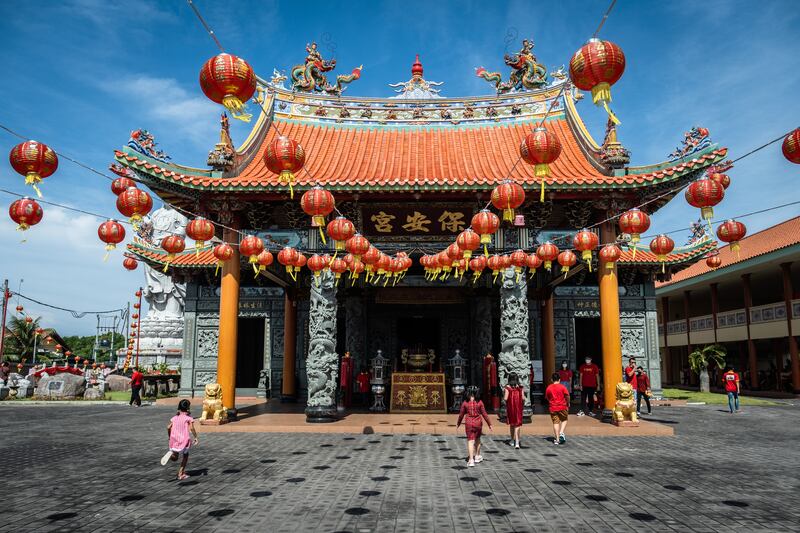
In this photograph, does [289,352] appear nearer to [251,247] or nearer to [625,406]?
[251,247]

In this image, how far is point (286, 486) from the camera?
6500mm

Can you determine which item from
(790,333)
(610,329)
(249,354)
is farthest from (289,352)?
(790,333)

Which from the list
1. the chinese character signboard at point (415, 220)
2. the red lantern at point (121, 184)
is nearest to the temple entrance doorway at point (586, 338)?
the chinese character signboard at point (415, 220)

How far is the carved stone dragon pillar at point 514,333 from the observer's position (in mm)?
11773

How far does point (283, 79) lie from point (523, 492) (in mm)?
14146

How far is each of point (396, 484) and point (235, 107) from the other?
520 centimetres

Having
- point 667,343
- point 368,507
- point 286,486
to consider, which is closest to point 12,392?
point 286,486

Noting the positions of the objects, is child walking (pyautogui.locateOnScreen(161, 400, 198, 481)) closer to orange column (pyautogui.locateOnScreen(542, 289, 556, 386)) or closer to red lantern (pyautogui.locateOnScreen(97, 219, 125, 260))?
red lantern (pyautogui.locateOnScreen(97, 219, 125, 260))

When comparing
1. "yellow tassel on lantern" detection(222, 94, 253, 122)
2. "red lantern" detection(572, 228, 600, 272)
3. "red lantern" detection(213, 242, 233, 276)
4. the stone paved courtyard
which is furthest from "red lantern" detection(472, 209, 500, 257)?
"red lantern" detection(213, 242, 233, 276)

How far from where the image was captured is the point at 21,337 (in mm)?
35281

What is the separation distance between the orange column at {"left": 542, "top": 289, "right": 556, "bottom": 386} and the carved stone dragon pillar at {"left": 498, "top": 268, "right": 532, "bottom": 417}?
219 inches

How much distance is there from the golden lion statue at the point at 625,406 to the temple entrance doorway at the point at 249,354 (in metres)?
13.1

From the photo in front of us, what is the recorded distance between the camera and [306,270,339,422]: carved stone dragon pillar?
1195cm

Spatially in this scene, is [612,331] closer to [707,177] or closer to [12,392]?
[707,177]
